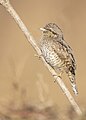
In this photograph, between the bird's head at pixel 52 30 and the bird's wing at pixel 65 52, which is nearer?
the bird's wing at pixel 65 52

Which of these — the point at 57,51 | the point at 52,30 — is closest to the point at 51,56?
the point at 57,51

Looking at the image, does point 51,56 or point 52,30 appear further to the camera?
point 52,30

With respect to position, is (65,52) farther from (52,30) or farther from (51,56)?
(52,30)

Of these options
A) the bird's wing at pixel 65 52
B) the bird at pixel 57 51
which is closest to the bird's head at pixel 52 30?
the bird at pixel 57 51

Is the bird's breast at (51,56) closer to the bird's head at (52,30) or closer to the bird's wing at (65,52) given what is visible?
the bird's wing at (65,52)

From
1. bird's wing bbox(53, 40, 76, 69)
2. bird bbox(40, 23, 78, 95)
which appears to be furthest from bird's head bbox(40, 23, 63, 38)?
bird's wing bbox(53, 40, 76, 69)

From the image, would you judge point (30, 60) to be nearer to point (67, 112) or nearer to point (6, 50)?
point (6, 50)

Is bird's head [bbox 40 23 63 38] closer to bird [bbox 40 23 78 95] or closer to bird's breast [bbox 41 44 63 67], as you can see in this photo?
bird [bbox 40 23 78 95]

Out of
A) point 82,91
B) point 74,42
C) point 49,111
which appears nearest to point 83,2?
point 74,42
